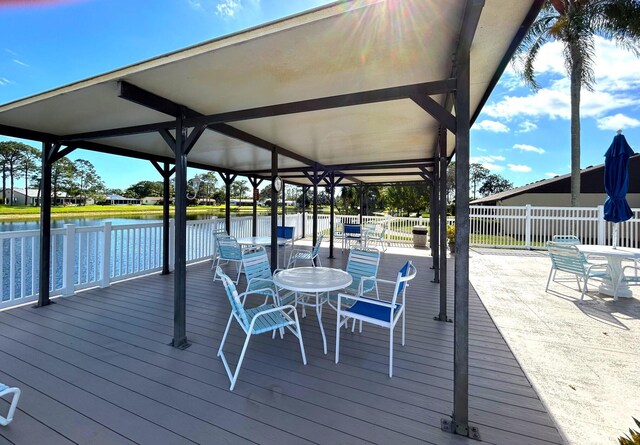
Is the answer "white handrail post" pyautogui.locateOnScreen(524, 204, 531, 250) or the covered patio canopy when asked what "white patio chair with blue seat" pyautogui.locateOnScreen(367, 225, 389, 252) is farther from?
the covered patio canopy

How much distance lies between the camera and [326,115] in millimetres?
3248

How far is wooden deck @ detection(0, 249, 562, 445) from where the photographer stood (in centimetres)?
168

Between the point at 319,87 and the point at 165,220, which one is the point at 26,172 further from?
the point at 319,87

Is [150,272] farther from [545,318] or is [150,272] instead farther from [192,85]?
[545,318]

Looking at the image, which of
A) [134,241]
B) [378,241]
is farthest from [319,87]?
[378,241]

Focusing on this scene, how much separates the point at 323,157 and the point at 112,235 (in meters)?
4.30

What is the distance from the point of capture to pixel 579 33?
29.5 ft

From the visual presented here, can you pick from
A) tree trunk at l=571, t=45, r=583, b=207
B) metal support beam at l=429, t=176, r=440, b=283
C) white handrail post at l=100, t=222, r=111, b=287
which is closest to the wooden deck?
white handrail post at l=100, t=222, r=111, b=287

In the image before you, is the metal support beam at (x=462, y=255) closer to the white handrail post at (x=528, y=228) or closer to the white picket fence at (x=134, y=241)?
the white picket fence at (x=134, y=241)

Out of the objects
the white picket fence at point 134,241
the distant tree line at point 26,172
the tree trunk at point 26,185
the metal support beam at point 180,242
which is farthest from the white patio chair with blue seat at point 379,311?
the tree trunk at point 26,185

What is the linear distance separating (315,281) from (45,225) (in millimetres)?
4119

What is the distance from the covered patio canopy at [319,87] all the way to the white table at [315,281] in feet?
3.64

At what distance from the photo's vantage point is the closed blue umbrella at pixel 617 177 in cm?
404

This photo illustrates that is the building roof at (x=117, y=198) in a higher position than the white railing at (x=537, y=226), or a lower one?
higher
